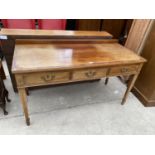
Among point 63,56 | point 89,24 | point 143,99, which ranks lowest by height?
point 143,99

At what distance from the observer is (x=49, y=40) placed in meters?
1.51

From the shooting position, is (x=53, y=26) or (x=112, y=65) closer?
(x=112, y=65)

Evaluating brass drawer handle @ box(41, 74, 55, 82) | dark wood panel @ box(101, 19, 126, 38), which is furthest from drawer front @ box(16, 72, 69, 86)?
dark wood panel @ box(101, 19, 126, 38)

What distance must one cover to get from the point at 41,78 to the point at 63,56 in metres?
0.29

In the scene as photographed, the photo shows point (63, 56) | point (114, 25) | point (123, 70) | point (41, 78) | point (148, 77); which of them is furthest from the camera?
point (114, 25)

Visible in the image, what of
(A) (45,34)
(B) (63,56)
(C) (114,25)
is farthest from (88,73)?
(C) (114,25)

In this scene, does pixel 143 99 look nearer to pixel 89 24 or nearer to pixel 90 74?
pixel 90 74

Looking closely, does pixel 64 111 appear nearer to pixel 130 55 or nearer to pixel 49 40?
pixel 49 40

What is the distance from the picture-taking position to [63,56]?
1.31 metres

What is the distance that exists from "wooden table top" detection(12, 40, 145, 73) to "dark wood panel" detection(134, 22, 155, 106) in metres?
0.44

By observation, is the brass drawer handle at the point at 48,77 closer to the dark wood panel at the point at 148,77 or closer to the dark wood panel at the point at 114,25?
the dark wood panel at the point at 148,77
